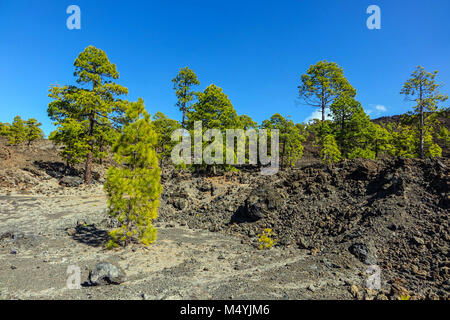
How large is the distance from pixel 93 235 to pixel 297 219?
10.5m

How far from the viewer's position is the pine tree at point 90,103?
21.5m

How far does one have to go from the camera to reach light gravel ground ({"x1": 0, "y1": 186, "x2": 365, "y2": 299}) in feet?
22.1

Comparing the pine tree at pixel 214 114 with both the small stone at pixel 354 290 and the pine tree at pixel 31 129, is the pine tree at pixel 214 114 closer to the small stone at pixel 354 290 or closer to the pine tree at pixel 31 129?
the small stone at pixel 354 290

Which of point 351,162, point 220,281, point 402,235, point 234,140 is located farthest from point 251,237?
point 234,140

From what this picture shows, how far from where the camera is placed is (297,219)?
12852 millimetres

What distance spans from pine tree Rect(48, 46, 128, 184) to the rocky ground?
668 centimetres

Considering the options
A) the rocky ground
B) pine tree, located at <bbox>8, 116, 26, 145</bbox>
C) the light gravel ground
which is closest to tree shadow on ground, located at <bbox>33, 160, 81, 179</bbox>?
the rocky ground

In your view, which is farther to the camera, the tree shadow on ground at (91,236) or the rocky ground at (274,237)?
the tree shadow on ground at (91,236)

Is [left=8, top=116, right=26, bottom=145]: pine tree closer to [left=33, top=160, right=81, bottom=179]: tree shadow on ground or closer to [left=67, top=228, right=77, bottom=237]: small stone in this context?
[left=33, top=160, right=81, bottom=179]: tree shadow on ground

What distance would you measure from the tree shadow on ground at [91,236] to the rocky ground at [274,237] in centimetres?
5

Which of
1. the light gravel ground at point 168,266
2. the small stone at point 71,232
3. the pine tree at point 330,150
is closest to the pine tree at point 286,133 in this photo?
the pine tree at point 330,150

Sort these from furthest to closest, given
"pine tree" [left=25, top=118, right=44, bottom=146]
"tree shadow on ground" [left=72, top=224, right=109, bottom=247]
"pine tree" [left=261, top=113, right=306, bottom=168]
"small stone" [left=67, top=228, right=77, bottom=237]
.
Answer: "pine tree" [left=25, top=118, right=44, bottom=146] → "pine tree" [left=261, top=113, right=306, bottom=168] → "small stone" [left=67, top=228, right=77, bottom=237] → "tree shadow on ground" [left=72, top=224, right=109, bottom=247]

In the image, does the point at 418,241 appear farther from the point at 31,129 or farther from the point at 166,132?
the point at 31,129
